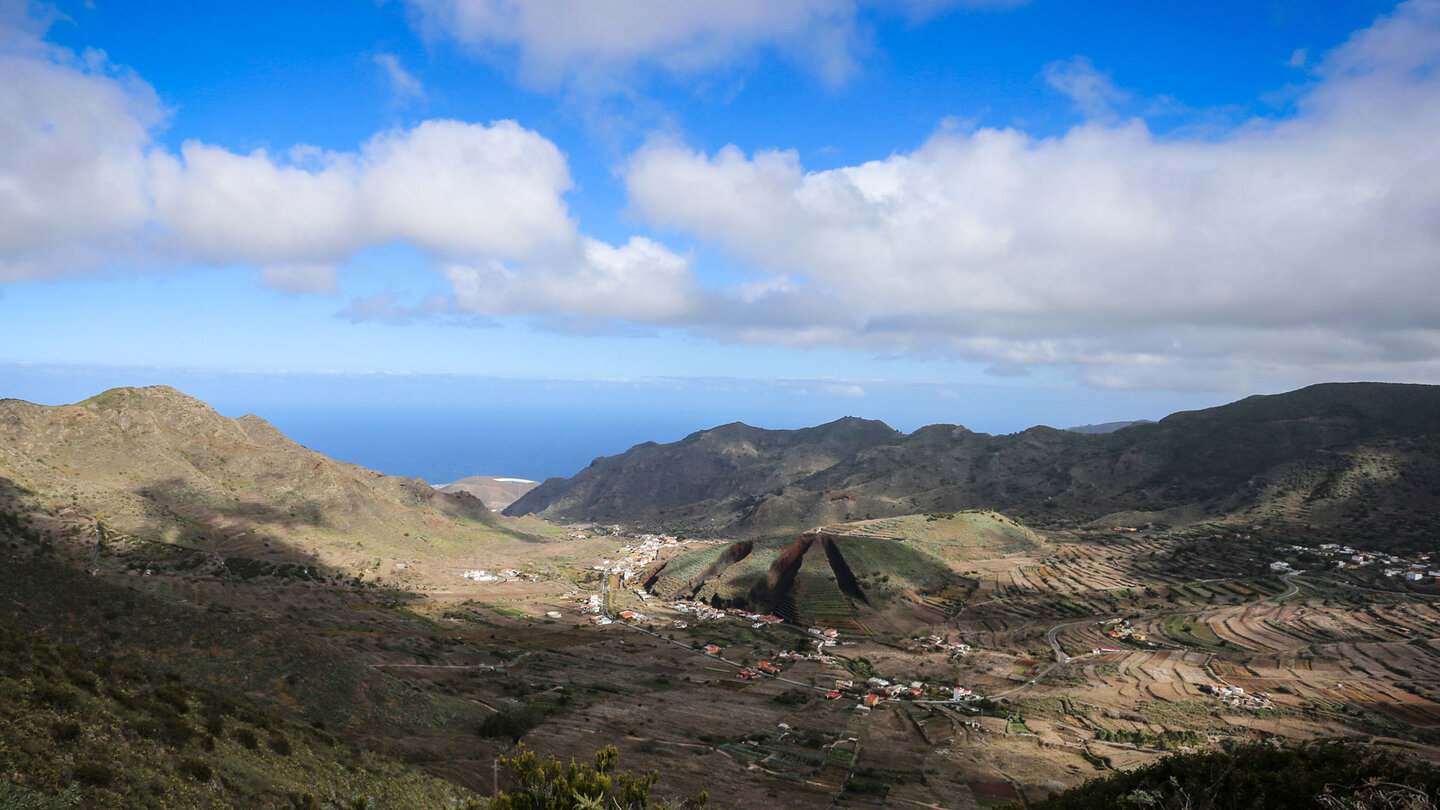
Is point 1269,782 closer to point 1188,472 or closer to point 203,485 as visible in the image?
point 203,485

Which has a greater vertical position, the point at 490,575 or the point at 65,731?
the point at 65,731

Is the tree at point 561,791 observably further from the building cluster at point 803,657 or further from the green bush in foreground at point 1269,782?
the building cluster at point 803,657

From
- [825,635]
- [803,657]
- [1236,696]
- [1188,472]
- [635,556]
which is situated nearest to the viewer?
[1236,696]

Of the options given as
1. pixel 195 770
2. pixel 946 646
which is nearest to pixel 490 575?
pixel 946 646

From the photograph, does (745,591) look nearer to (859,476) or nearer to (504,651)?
(504,651)

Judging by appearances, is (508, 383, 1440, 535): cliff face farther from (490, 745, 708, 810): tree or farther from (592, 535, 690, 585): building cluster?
(490, 745, 708, 810): tree

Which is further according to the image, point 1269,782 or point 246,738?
point 246,738

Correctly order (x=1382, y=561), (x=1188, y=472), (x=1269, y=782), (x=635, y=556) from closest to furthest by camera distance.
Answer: (x=1269, y=782) < (x=1382, y=561) < (x=635, y=556) < (x=1188, y=472)

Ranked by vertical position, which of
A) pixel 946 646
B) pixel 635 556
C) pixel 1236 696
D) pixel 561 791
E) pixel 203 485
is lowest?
pixel 946 646

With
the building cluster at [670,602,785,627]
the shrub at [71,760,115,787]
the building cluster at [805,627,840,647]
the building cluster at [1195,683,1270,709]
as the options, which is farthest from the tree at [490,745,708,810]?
the building cluster at [670,602,785,627]
